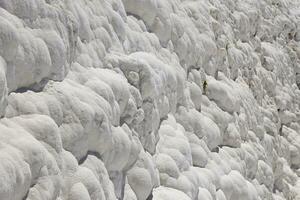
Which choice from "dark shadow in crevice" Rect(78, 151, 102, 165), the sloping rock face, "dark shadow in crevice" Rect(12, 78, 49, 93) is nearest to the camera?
the sloping rock face

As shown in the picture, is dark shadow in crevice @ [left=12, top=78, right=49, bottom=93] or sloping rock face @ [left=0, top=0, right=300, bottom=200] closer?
sloping rock face @ [left=0, top=0, right=300, bottom=200]

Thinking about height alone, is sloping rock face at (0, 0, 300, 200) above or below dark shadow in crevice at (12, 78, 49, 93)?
below

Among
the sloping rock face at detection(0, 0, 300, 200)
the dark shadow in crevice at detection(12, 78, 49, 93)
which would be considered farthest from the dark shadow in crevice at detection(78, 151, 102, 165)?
the dark shadow in crevice at detection(12, 78, 49, 93)

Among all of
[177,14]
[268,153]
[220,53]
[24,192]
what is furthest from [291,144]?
[24,192]

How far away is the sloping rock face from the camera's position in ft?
8.38

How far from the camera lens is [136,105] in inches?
149

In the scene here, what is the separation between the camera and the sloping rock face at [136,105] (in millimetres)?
2553

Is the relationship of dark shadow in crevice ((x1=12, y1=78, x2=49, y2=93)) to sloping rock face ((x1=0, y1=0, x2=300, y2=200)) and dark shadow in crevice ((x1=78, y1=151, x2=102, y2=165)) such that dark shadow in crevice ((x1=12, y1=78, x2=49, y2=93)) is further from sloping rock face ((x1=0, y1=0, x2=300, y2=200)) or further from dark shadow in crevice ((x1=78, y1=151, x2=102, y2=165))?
dark shadow in crevice ((x1=78, y1=151, x2=102, y2=165))

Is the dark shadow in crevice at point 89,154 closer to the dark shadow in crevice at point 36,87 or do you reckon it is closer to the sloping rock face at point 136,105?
the sloping rock face at point 136,105

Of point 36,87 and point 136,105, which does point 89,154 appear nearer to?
point 36,87

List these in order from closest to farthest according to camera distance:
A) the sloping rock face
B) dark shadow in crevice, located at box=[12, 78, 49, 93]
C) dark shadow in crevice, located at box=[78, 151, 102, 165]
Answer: the sloping rock face → dark shadow in crevice, located at box=[12, 78, 49, 93] → dark shadow in crevice, located at box=[78, 151, 102, 165]

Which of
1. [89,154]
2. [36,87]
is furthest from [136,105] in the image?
[36,87]

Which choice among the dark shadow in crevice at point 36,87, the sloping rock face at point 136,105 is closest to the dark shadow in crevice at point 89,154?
the sloping rock face at point 136,105

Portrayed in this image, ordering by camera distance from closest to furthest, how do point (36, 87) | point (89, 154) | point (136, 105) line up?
1. point (36, 87)
2. point (89, 154)
3. point (136, 105)
